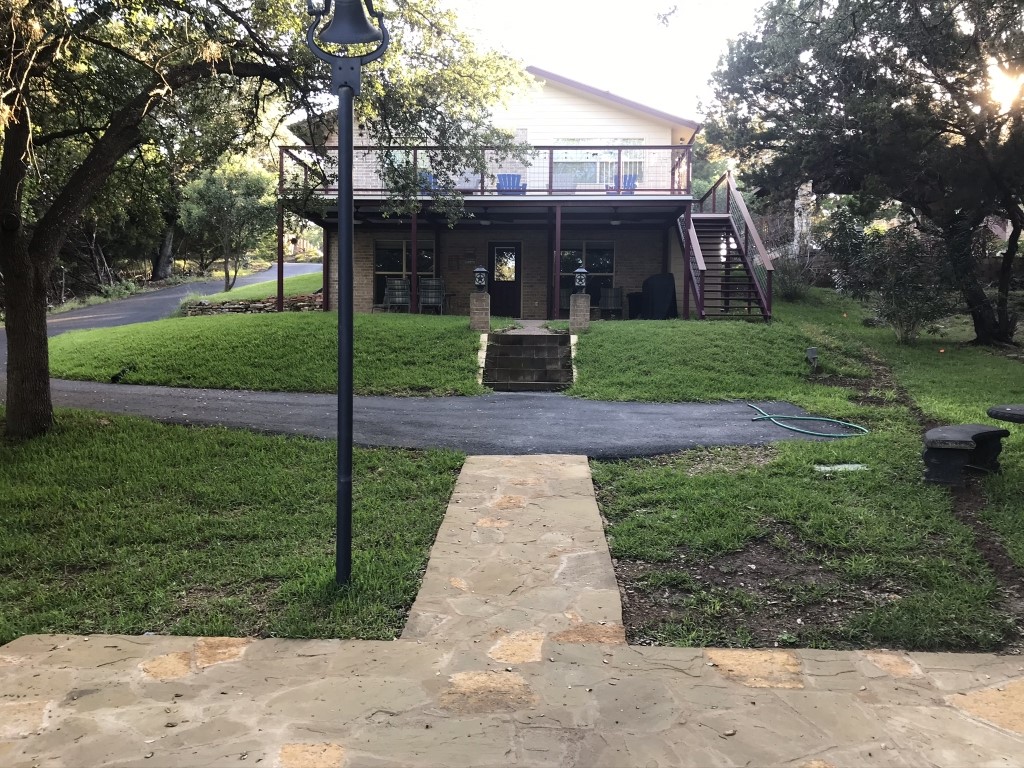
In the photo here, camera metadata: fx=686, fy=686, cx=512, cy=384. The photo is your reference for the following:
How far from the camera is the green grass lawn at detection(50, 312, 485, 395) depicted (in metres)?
10.3

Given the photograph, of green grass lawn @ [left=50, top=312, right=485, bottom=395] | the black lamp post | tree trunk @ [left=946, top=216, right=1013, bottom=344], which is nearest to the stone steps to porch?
green grass lawn @ [left=50, top=312, right=485, bottom=395]

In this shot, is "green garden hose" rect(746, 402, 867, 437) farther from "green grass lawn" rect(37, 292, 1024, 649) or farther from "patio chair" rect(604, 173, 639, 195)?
"patio chair" rect(604, 173, 639, 195)

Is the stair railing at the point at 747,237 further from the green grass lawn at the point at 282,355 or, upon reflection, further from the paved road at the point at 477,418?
the green grass lawn at the point at 282,355

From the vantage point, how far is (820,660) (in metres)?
3.13

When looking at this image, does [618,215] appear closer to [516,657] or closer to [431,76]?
[431,76]

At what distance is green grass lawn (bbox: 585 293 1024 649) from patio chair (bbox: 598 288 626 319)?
29.1 feet

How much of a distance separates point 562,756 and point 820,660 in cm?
142

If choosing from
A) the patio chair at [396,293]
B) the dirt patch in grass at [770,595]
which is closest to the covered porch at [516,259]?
the patio chair at [396,293]

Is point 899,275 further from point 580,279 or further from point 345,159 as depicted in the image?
point 345,159

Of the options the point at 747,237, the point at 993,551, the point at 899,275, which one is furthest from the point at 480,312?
the point at 993,551

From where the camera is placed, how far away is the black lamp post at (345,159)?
3.51 metres

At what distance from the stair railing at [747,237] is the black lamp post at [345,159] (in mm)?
11803

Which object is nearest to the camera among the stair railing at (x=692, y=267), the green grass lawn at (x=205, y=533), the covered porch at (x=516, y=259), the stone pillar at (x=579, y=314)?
the green grass lawn at (x=205, y=533)

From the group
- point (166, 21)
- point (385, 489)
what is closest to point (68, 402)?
point (166, 21)
